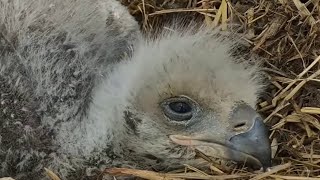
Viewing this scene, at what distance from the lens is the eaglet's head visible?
2797 mm

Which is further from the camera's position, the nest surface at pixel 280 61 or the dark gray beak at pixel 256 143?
the nest surface at pixel 280 61

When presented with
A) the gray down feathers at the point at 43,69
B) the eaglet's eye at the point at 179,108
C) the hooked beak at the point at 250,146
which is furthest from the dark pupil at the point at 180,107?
the gray down feathers at the point at 43,69

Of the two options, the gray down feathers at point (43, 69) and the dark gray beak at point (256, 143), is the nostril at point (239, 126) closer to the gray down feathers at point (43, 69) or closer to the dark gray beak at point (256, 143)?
the dark gray beak at point (256, 143)

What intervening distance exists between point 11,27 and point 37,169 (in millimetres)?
479

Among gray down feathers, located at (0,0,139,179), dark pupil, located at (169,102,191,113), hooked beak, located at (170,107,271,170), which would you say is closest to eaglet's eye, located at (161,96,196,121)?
dark pupil, located at (169,102,191,113)

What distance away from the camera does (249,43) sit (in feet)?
→ 10.5

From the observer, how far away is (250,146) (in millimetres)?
2754

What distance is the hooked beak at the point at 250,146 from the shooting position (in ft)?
9.02

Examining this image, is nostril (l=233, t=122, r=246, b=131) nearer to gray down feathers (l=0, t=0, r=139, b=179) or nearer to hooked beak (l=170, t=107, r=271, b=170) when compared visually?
hooked beak (l=170, t=107, r=271, b=170)

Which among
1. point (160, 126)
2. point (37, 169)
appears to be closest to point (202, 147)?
point (160, 126)

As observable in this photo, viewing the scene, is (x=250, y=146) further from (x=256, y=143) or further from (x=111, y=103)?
(x=111, y=103)

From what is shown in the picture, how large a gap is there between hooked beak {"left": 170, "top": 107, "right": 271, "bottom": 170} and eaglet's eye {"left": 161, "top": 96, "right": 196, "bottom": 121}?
4.4 inches

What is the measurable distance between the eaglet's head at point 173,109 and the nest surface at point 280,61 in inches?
3.6

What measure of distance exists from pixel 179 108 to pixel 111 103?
0.74 ft
